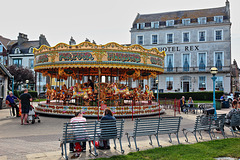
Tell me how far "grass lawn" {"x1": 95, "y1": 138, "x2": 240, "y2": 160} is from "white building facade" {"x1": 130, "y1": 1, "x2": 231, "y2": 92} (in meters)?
31.2

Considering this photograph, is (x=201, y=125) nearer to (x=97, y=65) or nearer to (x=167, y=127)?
(x=167, y=127)

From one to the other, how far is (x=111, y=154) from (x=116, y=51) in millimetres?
8360

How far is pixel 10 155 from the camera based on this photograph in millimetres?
6117

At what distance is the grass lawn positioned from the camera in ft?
19.5

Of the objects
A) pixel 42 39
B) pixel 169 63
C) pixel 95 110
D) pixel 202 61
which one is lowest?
pixel 95 110

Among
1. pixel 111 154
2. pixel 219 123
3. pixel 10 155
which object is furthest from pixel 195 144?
pixel 10 155

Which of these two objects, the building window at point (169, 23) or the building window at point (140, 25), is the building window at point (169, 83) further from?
the building window at point (140, 25)

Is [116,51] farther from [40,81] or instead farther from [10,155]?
[40,81]

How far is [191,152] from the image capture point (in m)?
6.42

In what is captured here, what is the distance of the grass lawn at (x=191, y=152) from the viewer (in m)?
5.94

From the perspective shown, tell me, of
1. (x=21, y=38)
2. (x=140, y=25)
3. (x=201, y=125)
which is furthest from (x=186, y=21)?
(x=201, y=125)

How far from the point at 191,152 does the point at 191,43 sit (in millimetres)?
34061

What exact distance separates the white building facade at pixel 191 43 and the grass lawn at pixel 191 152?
102ft

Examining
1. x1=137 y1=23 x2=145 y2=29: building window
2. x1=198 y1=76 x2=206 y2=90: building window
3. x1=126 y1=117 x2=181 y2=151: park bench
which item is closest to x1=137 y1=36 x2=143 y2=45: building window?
x1=137 y1=23 x2=145 y2=29: building window
